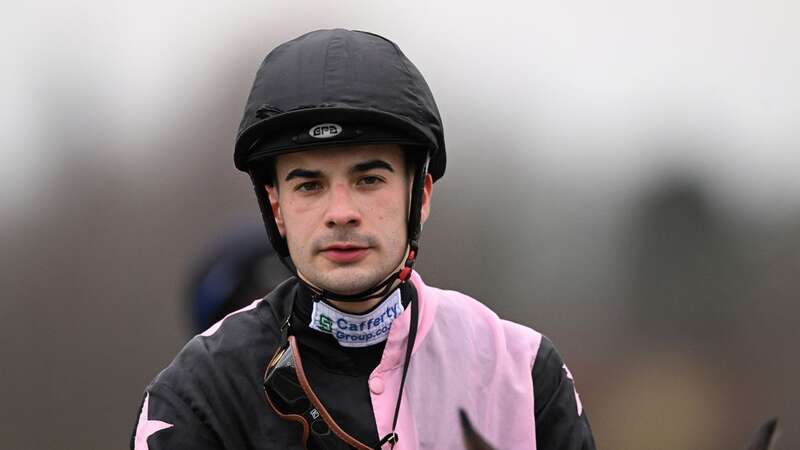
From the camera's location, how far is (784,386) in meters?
5.95

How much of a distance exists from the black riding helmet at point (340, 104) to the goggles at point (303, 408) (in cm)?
18

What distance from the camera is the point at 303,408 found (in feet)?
7.26

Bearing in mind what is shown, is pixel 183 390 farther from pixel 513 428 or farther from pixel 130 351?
pixel 130 351

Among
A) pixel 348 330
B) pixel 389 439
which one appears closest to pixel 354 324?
pixel 348 330

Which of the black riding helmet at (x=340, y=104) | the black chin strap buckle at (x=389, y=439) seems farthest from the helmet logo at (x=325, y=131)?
the black chin strap buckle at (x=389, y=439)

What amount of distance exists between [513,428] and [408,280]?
41 centimetres

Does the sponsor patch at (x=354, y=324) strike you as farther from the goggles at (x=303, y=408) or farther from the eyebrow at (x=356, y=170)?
the eyebrow at (x=356, y=170)

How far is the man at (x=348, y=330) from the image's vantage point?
221 centimetres

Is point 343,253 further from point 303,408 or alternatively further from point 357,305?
point 303,408

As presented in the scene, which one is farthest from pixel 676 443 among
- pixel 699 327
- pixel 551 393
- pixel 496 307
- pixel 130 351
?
pixel 551 393

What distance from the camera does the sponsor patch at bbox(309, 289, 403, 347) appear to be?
7.62ft

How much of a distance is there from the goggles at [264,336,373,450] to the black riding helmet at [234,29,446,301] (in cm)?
18

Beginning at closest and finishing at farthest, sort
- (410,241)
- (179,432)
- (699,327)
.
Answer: (179,432)
(410,241)
(699,327)

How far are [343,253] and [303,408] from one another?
12.5 inches
